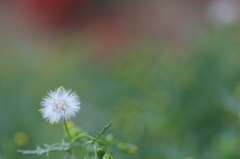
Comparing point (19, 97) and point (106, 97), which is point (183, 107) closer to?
point (106, 97)

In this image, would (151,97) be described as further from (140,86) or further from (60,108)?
(60,108)

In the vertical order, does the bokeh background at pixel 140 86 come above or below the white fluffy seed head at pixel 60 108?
above

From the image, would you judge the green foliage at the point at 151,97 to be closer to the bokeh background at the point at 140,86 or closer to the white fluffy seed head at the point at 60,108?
the bokeh background at the point at 140,86

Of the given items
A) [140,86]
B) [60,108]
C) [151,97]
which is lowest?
[60,108]

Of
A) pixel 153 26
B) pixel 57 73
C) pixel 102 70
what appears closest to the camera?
pixel 57 73

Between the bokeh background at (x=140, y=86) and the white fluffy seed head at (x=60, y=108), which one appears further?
the bokeh background at (x=140, y=86)

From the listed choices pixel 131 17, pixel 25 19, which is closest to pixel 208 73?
pixel 131 17

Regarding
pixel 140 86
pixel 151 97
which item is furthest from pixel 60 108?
pixel 140 86

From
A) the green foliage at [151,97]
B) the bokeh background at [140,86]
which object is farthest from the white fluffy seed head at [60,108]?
the bokeh background at [140,86]
